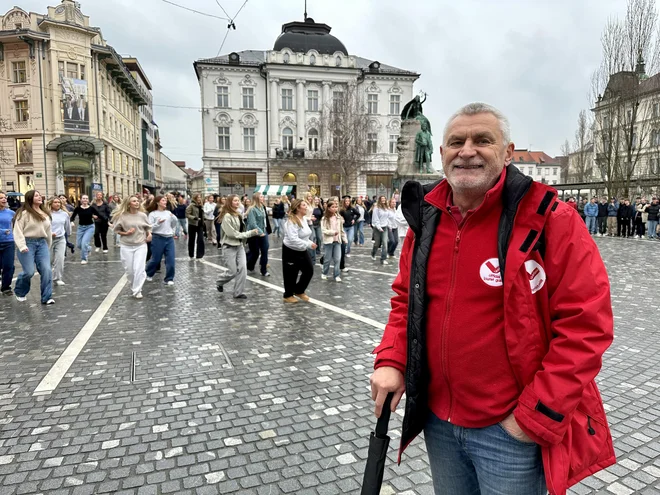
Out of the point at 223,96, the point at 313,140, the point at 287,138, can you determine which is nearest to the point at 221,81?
the point at 223,96

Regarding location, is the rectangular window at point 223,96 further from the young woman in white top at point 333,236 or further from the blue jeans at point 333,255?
the blue jeans at point 333,255

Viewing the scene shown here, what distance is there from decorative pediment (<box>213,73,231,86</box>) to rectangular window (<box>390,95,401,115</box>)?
20.6 meters

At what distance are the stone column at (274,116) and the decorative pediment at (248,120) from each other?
2139 millimetres

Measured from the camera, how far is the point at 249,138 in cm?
5700

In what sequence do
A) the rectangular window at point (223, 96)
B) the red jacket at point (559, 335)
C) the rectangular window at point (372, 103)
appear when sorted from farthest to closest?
the rectangular window at point (372, 103), the rectangular window at point (223, 96), the red jacket at point (559, 335)

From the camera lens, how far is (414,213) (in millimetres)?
2084

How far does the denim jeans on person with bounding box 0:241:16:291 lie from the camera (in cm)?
923

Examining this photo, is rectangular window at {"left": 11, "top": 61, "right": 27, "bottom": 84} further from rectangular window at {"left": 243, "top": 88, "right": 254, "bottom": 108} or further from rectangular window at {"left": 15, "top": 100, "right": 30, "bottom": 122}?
rectangular window at {"left": 243, "top": 88, "right": 254, "bottom": 108}

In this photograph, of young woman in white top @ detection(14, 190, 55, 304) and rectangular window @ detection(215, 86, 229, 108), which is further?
rectangular window @ detection(215, 86, 229, 108)

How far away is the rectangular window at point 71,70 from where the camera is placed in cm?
3988

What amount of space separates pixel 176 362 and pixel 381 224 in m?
9.42

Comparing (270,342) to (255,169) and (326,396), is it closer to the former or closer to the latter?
(326,396)

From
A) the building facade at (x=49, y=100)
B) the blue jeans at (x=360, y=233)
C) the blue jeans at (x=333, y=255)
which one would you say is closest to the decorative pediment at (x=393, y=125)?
the building facade at (x=49, y=100)

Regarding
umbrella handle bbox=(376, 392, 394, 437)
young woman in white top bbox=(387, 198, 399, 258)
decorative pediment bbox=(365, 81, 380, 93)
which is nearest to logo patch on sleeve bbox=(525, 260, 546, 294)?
umbrella handle bbox=(376, 392, 394, 437)
